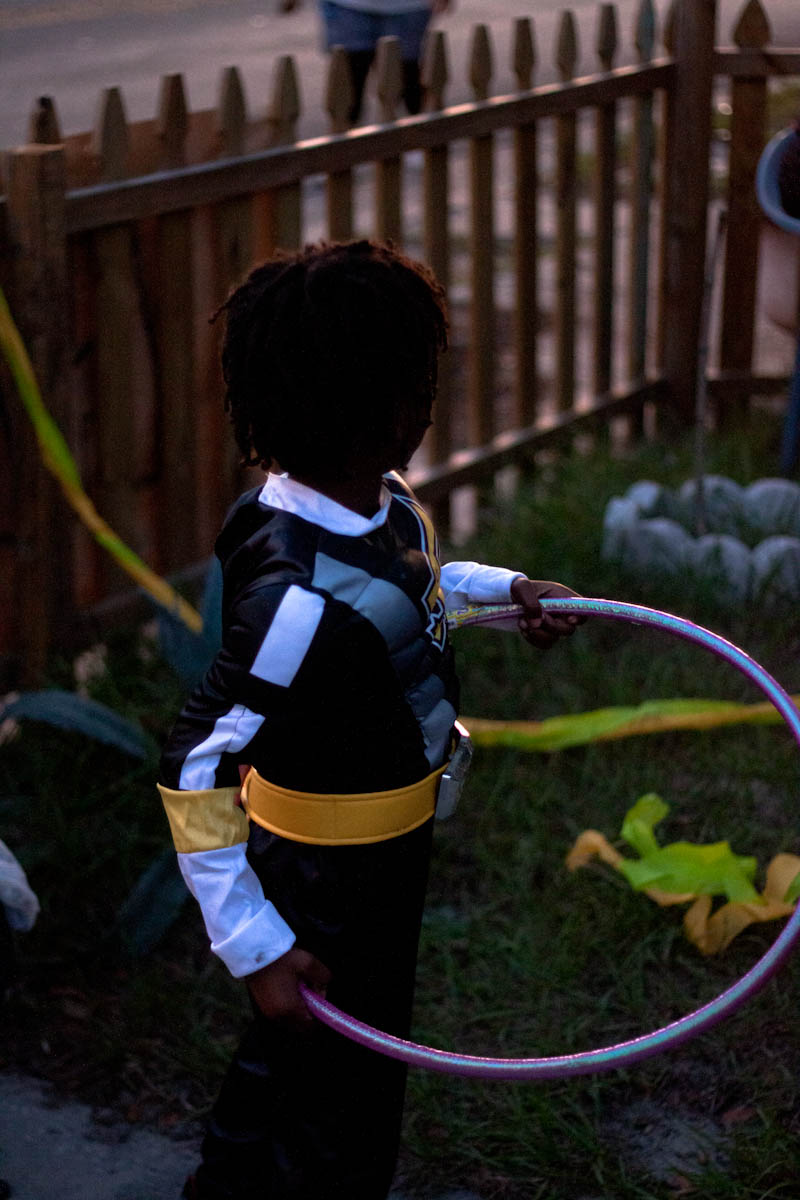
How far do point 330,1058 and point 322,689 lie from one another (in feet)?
1.80

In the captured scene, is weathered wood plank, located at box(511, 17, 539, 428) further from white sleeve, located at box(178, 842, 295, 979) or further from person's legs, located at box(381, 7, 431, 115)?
white sleeve, located at box(178, 842, 295, 979)

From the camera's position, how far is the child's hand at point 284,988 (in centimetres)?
180

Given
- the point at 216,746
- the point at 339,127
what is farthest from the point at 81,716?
the point at 339,127

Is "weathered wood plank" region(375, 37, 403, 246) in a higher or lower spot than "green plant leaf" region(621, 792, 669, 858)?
higher

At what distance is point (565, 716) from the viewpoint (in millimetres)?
3689

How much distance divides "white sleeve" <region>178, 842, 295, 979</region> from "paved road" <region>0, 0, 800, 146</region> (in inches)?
365

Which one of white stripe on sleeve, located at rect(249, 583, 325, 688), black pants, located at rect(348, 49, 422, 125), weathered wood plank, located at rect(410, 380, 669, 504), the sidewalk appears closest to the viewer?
white stripe on sleeve, located at rect(249, 583, 325, 688)

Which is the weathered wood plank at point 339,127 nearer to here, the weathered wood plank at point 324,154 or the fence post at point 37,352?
the weathered wood plank at point 324,154

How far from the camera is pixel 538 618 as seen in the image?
214 cm

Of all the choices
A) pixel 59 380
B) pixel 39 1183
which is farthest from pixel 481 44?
pixel 39 1183

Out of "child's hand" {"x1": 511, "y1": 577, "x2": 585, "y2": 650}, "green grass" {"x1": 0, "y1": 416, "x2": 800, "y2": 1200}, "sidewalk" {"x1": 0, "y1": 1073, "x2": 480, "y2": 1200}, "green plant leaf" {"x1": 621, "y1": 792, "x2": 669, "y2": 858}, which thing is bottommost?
"sidewalk" {"x1": 0, "y1": 1073, "x2": 480, "y2": 1200}

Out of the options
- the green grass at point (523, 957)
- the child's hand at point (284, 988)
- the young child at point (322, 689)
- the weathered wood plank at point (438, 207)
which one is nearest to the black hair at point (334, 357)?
the young child at point (322, 689)

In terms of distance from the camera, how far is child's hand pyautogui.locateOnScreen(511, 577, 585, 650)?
6.98 ft

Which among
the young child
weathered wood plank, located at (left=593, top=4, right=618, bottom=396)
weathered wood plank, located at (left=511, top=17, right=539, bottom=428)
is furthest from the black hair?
weathered wood plank, located at (left=593, top=4, right=618, bottom=396)
